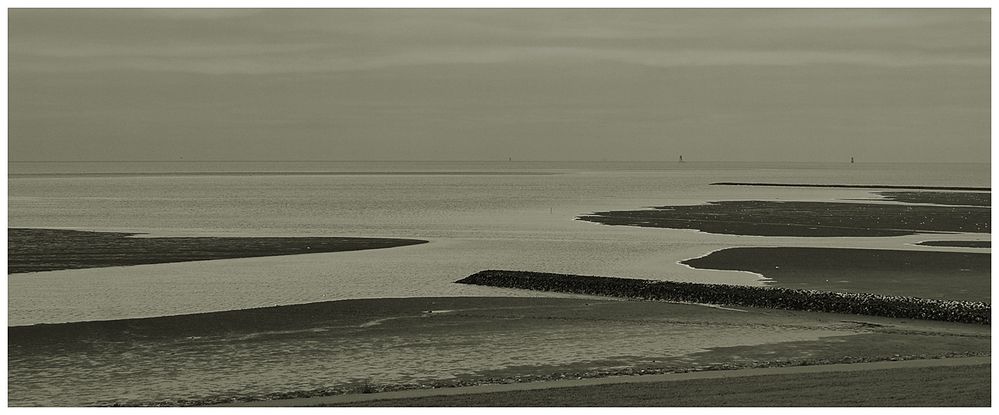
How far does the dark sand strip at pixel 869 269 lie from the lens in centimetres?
2984

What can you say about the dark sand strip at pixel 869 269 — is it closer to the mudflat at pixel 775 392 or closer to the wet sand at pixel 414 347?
the wet sand at pixel 414 347

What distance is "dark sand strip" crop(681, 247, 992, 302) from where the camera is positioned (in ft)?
97.9

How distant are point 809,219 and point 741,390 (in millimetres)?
48264

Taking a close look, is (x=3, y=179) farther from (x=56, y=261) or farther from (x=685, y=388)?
(x=56, y=261)

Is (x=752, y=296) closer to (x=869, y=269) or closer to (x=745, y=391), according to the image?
(x=869, y=269)

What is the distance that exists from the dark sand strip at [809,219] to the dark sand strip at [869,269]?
10257 mm

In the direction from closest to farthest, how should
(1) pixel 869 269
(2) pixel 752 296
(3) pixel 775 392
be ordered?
1. (3) pixel 775 392
2. (2) pixel 752 296
3. (1) pixel 869 269

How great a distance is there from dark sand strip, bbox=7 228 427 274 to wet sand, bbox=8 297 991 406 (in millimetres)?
13859

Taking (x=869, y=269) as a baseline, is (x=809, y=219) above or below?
above

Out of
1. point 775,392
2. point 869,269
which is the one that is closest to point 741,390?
point 775,392

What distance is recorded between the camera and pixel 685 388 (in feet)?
54.7

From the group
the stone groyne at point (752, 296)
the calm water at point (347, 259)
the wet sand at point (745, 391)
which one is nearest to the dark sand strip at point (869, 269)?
the calm water at point (347, 259)

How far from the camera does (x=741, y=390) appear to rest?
16328mm

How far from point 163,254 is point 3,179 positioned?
25.3 m
